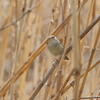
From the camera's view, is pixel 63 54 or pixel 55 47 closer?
pixel 63 54

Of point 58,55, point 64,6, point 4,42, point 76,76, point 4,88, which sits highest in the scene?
point 4,42

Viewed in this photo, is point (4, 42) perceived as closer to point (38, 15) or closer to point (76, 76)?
point (38, 15)

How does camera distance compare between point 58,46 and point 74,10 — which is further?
point 58,46

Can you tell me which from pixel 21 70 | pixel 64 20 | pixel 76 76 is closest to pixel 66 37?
pixel 64 20

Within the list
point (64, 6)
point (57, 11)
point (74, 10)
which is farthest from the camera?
point (57, 11)

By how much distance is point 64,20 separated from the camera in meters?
0.80

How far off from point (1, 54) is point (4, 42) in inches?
2.6

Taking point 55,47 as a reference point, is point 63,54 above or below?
below

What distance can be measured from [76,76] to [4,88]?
402 mm

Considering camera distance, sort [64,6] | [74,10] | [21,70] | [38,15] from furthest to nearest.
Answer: [38,15] → [64,6] → [21,70] → [74,10]

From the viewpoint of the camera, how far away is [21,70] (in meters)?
0.80

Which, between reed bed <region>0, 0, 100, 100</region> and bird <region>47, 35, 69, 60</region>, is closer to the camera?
reed bed <region>0, 0, 100, 100</region>

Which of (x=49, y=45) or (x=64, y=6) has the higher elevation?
(x=64, y=6)

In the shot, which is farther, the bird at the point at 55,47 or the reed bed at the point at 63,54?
the bird at the point at 55,47
